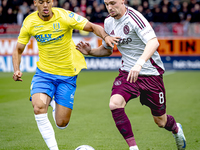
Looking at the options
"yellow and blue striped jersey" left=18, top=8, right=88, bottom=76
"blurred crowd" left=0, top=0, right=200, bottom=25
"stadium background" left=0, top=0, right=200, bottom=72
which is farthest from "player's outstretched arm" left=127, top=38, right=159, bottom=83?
"blurred crowd" left=0, top=0, right=200, bottom=25

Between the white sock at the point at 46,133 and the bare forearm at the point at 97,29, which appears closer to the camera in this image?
the white sock at the point at 46,133

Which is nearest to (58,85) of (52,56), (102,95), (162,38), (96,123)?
(52,56)

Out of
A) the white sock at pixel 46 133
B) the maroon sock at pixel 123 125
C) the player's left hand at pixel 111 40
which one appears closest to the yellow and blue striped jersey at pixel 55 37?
the player's left hand at pixel 111 40

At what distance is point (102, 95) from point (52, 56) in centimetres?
562

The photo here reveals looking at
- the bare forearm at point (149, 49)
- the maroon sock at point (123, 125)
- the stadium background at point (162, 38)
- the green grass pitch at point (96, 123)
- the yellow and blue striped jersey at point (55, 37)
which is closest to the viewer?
the bare forearm at point (149, 49)

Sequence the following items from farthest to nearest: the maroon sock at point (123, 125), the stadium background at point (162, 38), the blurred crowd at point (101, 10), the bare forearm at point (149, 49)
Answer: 1. the blurred crowd at point (101, 10)
2. the stadium background at point (162, 38)
3. the maroon sock at point (123, 125)
4. the bare forearm at point (149, 49)

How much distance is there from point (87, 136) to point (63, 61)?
1.42 metres

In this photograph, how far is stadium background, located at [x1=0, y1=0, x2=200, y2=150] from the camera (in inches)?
223

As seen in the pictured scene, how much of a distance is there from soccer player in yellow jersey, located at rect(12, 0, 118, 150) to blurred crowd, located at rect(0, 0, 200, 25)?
13643mm

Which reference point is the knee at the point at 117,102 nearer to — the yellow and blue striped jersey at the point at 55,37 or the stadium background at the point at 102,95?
the stadium background at the point at 102,95

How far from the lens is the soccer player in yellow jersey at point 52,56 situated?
4867 millimetres

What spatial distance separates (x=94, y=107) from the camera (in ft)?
28.9

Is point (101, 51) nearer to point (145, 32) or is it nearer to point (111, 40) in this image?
point (111, 40)

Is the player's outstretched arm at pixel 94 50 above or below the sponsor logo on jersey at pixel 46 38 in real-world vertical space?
below
